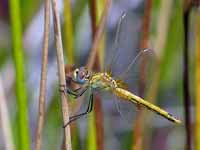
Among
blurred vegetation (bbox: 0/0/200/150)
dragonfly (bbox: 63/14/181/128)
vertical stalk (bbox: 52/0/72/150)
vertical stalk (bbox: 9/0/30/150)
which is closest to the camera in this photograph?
vertical stalk (bbox: 52/0/72/150)

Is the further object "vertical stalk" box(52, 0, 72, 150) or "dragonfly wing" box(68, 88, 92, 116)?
"dragonfly wing" box(68, 88, 92, 116)

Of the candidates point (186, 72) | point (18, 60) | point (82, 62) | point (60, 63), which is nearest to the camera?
point (60, 63)

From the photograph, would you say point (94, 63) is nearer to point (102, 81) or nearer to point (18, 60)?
point (102, 81)

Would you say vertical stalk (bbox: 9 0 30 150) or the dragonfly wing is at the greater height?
vertical stalk (bbox: 9 0 30 150)

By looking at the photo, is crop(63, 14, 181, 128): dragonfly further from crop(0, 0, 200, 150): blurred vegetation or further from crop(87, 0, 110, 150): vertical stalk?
crop(0, 0, 200, 150): blurred vegetation

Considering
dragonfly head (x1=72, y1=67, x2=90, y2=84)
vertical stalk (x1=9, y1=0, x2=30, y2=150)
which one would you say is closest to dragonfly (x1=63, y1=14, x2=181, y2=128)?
dragonfly head (x1=72, y1=67, x2=90, y2=84)

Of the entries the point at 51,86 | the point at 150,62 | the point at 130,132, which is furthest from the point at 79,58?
the point at 150,62

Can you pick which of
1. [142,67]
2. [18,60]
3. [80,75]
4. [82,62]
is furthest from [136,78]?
[82,62]

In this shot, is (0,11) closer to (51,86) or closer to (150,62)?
(51,86)

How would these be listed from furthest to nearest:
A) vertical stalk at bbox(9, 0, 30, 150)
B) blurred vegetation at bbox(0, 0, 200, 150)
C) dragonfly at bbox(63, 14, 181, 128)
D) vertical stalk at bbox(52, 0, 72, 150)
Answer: blurred vegetation at bbox(0, 0, 200, 150) → dragonfly at bbox(63, 14, 181, 128) → vertical stalk at bbox(9, 0, 30, 150) → vertical stalk at bbox(52, 0, 72, 150)
